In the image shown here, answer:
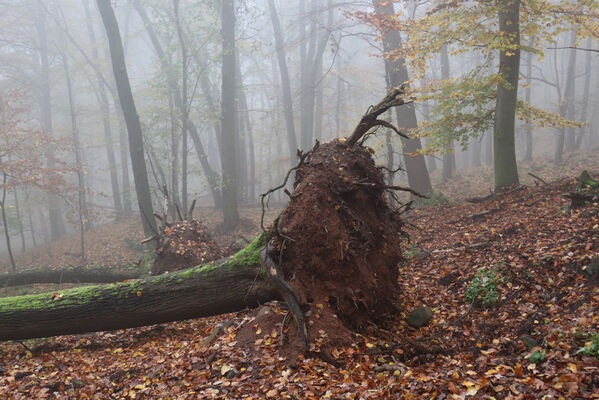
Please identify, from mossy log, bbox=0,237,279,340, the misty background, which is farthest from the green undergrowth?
the misty background

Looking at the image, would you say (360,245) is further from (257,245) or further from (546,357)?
(546,357)

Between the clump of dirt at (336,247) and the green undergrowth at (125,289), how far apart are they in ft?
1.93

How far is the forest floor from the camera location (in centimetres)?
349

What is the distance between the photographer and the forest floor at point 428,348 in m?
3.49

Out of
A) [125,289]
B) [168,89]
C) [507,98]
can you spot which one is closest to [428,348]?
[125,289]

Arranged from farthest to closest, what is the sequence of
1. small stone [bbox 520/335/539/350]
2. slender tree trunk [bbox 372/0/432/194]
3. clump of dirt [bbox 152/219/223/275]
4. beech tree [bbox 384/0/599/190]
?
slender tree trunk [bbox 372/0/432/194] → beech tree [bbox 384/0/599/190] → clump of dirt [bbox 152/219/223/275] → small stone [bbox 520/335/539/350]

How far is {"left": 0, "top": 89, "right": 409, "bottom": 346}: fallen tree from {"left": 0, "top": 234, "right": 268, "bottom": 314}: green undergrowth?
0.05 ft

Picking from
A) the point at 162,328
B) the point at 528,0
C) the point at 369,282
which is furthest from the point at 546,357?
the point at 528,0

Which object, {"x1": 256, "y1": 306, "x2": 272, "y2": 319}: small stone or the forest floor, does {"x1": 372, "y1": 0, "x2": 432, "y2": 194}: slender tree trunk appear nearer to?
the forest floor

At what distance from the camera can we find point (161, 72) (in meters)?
16.5

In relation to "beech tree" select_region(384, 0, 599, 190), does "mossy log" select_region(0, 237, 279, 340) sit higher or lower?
lower

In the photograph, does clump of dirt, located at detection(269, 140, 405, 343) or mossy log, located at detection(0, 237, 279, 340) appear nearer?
clump of dirt, located at detection(269, 140, 405, 343)

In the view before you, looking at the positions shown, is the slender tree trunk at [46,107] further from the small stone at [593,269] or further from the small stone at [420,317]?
the small stone at [593,269]

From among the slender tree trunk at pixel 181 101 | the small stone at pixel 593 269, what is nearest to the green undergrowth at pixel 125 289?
the small stone at pixel 593 269
